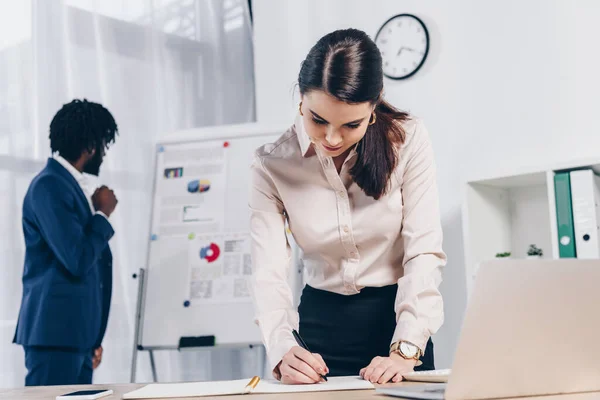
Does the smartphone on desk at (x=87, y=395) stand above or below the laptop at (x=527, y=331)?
below

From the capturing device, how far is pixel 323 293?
1554mm

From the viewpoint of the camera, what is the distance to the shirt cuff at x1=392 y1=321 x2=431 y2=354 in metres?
1.30

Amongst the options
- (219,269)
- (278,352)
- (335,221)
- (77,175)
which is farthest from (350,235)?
(219,269)

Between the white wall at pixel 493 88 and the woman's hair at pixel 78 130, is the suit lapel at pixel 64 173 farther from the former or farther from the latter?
the white wall at pixel 493 88

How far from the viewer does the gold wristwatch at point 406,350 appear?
1278 mm

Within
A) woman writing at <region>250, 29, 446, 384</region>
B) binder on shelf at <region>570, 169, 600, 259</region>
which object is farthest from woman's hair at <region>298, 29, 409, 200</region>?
binder on shelf at <region>570, 169, 600, 259</region>

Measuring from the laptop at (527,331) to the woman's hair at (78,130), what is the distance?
6.62 feet

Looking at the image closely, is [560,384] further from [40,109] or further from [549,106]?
[40,109]

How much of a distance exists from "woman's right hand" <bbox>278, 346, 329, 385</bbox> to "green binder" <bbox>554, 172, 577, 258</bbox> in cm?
142

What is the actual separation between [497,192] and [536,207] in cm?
16

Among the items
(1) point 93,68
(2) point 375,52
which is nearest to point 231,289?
(1) point 93,68

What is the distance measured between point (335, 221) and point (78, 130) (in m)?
1.45

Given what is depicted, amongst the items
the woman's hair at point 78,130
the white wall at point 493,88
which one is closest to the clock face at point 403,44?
the white wall at point 493,88

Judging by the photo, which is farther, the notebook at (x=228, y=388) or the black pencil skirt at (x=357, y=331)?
the black pencil skirt at (x=357, y=331)
